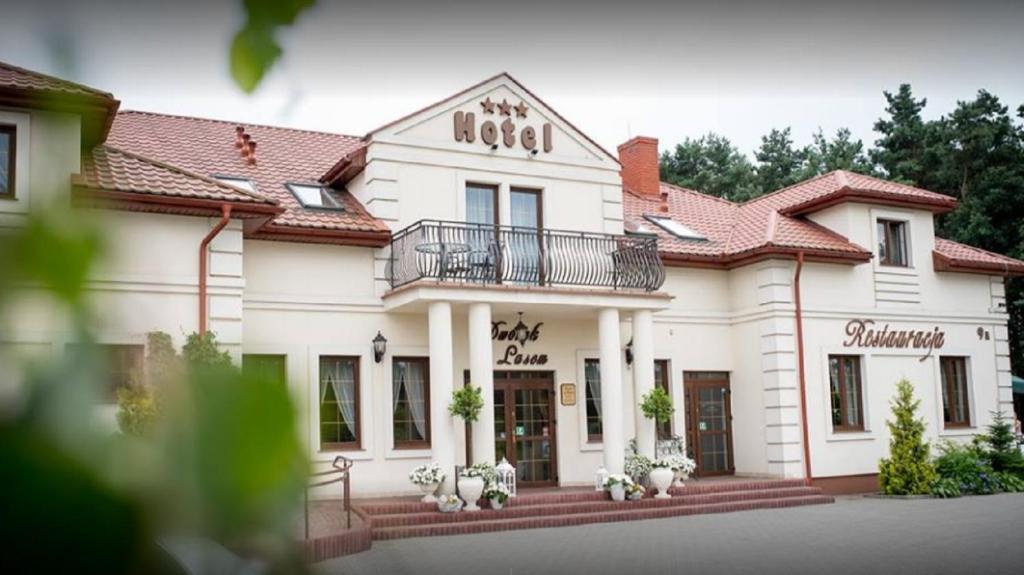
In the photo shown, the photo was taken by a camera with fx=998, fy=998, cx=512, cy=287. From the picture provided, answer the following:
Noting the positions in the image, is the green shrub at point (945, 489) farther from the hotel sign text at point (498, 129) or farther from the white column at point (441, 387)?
the hotel sign text at point (498, 129)

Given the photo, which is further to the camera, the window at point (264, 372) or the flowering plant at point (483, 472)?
the flowering plant at point (483, 472)

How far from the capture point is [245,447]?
633 mm

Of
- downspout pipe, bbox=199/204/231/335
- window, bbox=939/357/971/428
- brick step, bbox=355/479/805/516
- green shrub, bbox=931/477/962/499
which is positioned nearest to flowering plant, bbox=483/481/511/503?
brick step, bbox=355/479/805/516

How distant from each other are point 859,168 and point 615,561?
34.8 metres

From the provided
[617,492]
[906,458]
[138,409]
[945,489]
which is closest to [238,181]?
[617,492]

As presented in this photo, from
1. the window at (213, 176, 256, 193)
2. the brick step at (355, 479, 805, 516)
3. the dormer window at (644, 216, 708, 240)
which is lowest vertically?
the brick step at (355, 479, 805, 516)

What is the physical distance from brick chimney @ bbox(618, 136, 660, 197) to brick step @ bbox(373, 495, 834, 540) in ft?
26.2

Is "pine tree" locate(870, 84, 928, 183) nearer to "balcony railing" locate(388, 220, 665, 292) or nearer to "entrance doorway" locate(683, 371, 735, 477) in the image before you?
"entrance doorway" locate(683, 371, 735, 477)

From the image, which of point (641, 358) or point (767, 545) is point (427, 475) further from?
point (767, 545)

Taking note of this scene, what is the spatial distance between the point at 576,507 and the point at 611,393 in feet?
7.41

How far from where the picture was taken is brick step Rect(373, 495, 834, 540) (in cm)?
1404

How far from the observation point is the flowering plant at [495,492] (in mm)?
15047

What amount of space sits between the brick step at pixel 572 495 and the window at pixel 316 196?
5.12m

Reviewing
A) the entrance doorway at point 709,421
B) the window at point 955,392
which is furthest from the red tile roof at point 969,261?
the entrance doorway at point 709,421
